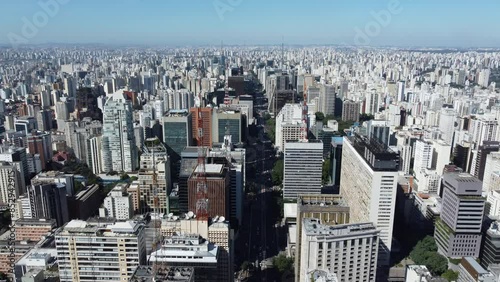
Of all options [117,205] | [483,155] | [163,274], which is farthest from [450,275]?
[117,205]

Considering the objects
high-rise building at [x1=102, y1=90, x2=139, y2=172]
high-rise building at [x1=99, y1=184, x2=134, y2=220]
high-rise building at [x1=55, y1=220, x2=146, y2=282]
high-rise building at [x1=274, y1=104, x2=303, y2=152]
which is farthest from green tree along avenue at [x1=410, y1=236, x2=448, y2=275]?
high-rise building at [x1=102, y1=90, x2=139, y2=172]

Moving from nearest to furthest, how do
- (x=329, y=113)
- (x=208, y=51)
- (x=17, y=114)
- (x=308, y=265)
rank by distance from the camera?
1. (x=308, y=265)
2. (x=17, y=114)
3. (x=329, y=113)
4. (x=208, y=51)

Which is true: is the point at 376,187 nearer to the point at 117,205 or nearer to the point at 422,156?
the point at 422,156

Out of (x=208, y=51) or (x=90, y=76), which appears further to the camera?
(x=208, y=51)

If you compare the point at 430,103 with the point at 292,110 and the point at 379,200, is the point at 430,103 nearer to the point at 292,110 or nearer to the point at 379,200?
the point at 292,110

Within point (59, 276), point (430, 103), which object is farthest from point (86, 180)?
point (430, 103)

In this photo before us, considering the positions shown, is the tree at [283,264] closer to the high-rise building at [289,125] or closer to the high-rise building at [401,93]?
the high-rise building at [289,125]
